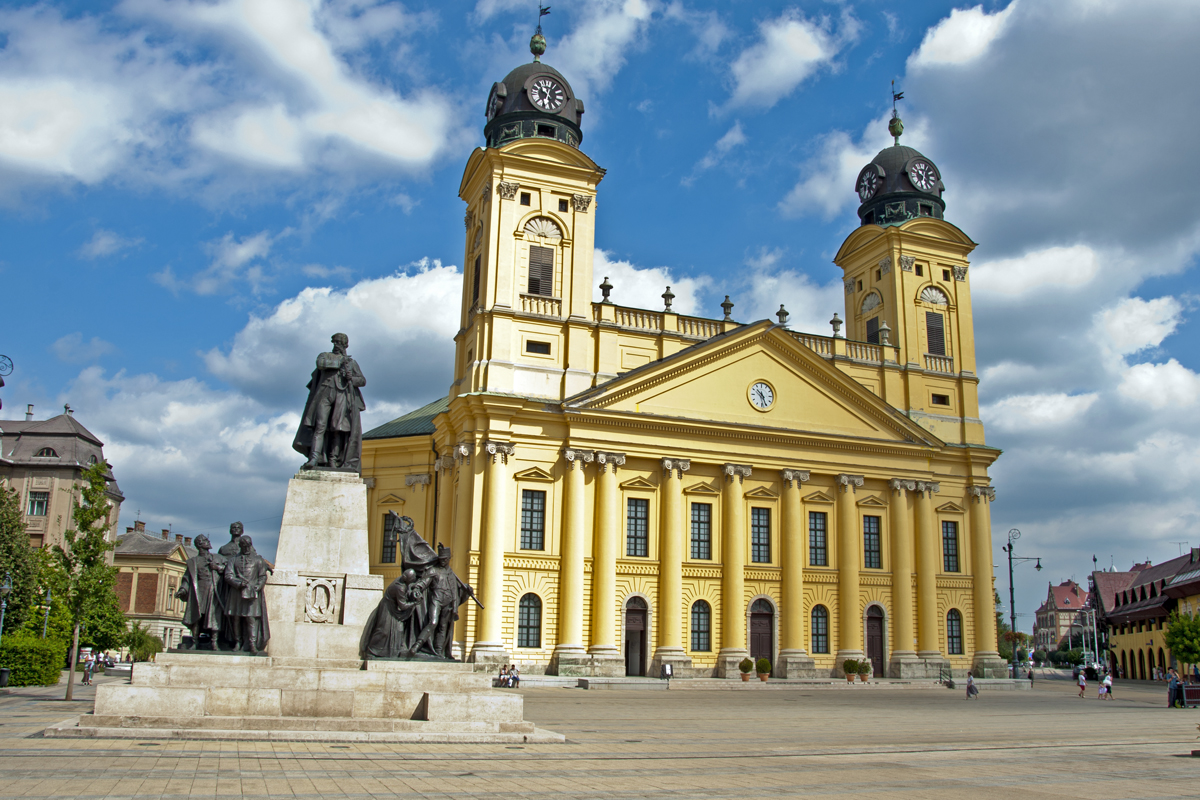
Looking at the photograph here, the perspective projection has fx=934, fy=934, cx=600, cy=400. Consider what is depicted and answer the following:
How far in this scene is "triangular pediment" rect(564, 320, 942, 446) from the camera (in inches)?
1654

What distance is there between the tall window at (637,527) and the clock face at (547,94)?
64.8 feet

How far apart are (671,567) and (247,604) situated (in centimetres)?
2839

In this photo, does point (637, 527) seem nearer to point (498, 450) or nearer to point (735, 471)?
point (735, 471)

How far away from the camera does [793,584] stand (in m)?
42.8

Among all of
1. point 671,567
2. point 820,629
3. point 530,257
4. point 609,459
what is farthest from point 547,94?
point 820,629

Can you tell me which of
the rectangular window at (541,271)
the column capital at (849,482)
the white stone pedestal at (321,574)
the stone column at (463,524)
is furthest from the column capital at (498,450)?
the white stone pedestal at (321,574)

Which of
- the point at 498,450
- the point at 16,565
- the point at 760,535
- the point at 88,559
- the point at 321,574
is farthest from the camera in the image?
the point at 760,535

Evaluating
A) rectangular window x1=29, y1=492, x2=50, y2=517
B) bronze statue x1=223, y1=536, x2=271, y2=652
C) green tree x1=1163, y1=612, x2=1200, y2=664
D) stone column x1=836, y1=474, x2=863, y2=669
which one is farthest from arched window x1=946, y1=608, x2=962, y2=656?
rectangular window x1=29, y1=492, x2=50, y2=517

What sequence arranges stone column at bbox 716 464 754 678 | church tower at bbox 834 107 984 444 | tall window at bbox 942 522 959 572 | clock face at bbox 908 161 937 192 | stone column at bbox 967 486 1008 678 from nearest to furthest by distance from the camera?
stone column at bbox 716 464 754 678 → stone column at bbox 967 486 1008 678 → tall window at bbox 942 522 959 572 → church tower at bbox 834 107 984 444 → clock face at bbox 908 161 937 192

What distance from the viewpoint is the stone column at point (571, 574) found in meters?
38.3

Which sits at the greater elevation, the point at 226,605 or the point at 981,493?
the point at 981,493

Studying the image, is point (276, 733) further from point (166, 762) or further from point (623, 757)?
point (623, 757)

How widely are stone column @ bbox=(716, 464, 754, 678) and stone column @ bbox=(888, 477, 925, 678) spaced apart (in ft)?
27.1

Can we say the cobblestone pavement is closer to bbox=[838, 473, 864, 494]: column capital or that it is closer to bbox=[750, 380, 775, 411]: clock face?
bbox=[838, 473, 864, 494]: column capital
